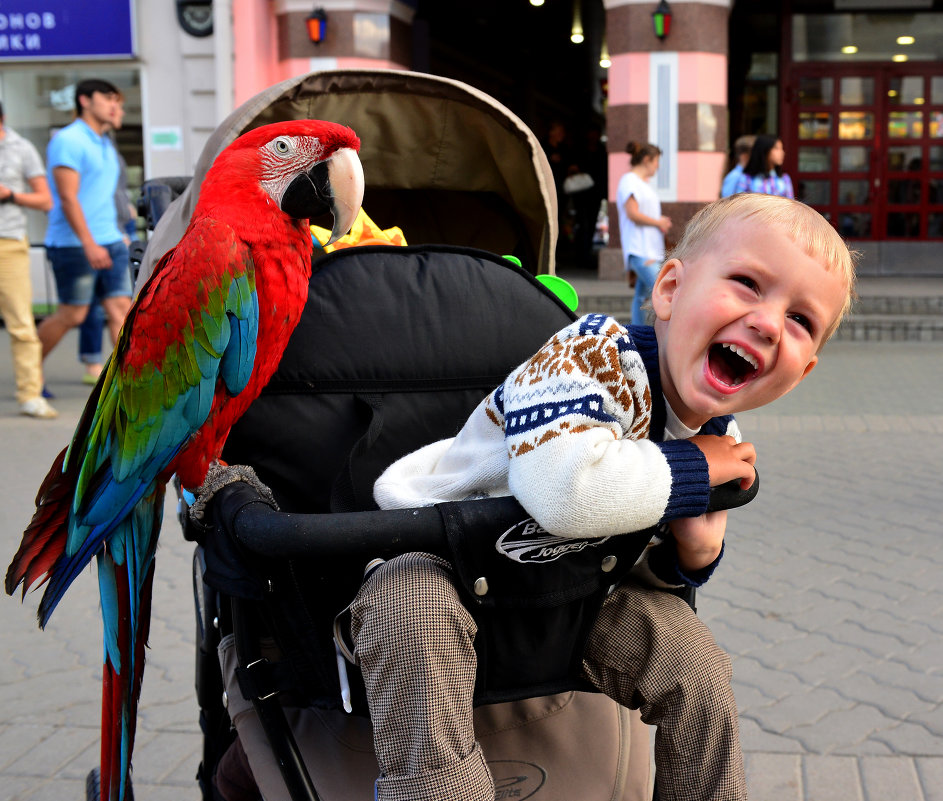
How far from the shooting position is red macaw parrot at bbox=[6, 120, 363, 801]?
1819 mm

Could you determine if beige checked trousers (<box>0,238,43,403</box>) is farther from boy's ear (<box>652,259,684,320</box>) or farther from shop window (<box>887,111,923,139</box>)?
shop window (<box>887,111,923,139</box>)

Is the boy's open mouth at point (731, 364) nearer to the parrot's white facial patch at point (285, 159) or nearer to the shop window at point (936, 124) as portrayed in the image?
the parrot's white facial patch at point (285, 159)

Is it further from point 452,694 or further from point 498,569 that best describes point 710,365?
point 452,694

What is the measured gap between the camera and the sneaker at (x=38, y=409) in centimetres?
678

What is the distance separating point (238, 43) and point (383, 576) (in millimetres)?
11769

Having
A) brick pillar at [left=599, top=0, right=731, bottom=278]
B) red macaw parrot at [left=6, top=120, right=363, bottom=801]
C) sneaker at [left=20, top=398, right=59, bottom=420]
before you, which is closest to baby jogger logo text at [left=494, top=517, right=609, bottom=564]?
red macaw parrot at [left=6, top=120, right=363, bottom=801]

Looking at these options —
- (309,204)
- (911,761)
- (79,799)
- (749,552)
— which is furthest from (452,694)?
(749,552)

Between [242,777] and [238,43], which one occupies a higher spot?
[238,43]

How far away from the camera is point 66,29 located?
12328 millimetres

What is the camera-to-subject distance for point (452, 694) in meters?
1.43

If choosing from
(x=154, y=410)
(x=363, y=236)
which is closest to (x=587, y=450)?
(x=154, y=410)

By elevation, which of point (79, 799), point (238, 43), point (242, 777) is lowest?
point (79, 799)

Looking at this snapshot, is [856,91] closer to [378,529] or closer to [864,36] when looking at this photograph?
[864,36]

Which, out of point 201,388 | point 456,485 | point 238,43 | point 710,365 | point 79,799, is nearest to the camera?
point 710,365
